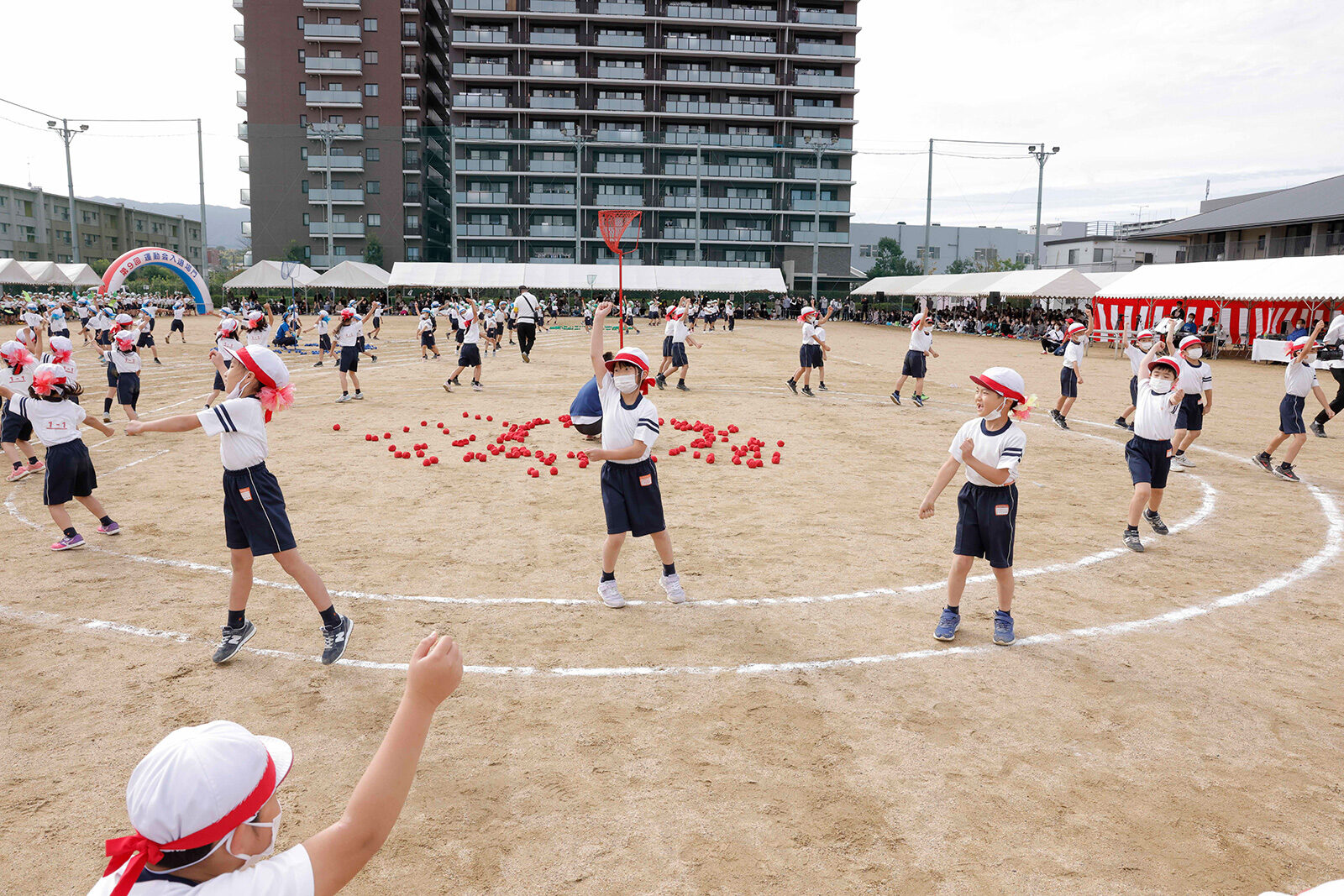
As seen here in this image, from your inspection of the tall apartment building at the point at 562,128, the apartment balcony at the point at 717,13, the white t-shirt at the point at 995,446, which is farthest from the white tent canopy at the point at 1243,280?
the apartment balcony at the point at 717,13

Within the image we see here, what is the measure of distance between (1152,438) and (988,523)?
11.4 ft

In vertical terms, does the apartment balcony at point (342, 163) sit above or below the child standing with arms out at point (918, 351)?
above

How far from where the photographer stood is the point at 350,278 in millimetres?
54469

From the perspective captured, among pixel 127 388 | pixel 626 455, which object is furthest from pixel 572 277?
pixel 626 455

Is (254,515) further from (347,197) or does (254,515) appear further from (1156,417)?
(347,197)

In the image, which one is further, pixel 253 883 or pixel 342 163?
pixel 342 163

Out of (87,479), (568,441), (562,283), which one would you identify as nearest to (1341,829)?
(87,479)

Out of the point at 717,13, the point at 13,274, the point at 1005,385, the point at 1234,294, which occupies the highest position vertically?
the point at 717,13

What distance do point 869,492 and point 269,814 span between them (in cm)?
924

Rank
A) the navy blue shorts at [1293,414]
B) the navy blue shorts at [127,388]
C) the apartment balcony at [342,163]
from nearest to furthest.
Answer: the navy blue shorts at [1293,414], the navy blue shorts at [127,388], the apartment balcony at [342,163]

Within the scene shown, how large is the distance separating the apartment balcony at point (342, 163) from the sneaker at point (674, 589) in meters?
78.6

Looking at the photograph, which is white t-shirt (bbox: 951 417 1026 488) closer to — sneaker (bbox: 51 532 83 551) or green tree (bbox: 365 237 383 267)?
sneaker (bbox: 51 532 83 551)

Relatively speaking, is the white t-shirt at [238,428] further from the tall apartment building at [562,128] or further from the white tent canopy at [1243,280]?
the tall apartment building at [562,128]

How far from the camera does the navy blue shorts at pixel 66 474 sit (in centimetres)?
779
